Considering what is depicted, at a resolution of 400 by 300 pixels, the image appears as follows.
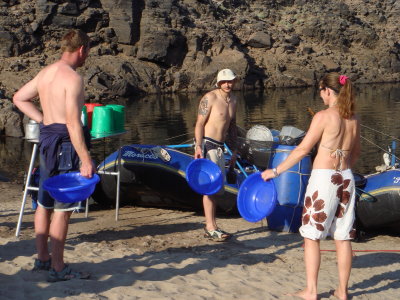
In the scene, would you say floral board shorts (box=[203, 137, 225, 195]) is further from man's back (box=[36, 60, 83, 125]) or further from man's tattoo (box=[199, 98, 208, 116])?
man's back (box=[36, 60, 83, 125])

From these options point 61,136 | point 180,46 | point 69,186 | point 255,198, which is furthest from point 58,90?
point 180,46

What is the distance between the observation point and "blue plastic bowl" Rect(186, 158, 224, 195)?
6.83 meters

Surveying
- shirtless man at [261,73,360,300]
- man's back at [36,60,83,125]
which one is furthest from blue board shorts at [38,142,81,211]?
shirtless man at [261,73,360,300]

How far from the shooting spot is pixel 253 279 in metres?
5.32

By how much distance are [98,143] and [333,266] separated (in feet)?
43.8

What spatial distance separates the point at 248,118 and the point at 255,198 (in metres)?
20.0

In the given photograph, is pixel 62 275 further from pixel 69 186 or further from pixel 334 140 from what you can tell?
pixel 334 140

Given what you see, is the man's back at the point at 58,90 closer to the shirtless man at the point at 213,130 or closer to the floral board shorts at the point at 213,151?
the shirtless man at the point at 213,130

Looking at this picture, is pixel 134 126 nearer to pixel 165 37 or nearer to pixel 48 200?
pixel 48 200

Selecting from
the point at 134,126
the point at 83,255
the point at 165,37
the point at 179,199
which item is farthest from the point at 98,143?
the point at 165,37

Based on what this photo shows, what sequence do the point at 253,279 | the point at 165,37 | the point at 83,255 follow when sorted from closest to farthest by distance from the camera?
the point at 253,279 < the point at 83,255 < the point at 165,37

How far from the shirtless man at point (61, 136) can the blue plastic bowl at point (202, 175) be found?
204 centimetres

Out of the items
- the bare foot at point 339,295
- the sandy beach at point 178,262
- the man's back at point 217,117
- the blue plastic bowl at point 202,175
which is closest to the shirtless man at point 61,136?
the sandy beach at point 178,262

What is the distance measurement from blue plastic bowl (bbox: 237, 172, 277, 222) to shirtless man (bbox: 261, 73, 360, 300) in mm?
1107
